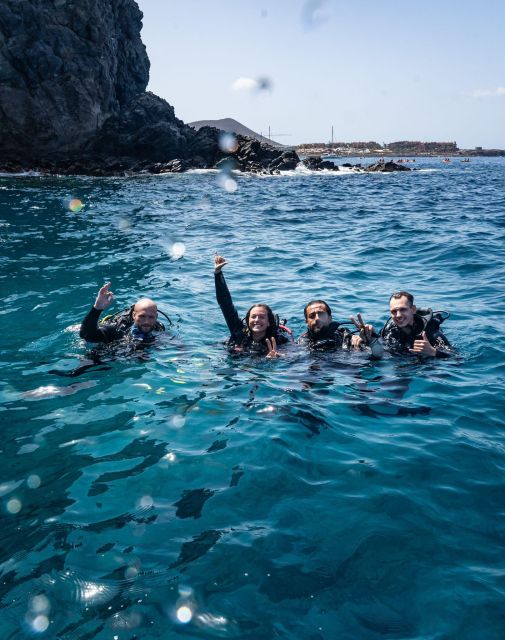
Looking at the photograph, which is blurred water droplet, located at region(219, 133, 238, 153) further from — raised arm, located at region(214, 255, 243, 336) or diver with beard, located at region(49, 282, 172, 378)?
raised arm, located at region(214, 255, 243, 336)

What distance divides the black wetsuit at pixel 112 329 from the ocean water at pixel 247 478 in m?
0.30

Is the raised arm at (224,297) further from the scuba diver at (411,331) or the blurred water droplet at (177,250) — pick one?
the blurred water droplet at (177,250)

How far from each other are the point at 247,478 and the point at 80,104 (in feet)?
160

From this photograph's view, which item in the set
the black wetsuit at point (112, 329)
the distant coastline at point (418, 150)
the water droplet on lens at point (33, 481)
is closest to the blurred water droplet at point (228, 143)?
the black wetsuit at point (112, 329)

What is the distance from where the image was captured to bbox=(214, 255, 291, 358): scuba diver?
25.1 feet

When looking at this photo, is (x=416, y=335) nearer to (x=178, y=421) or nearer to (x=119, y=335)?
(x=178, y=421)

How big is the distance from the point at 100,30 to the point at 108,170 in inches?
596

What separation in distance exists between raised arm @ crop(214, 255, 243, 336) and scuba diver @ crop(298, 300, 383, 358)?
113 cm

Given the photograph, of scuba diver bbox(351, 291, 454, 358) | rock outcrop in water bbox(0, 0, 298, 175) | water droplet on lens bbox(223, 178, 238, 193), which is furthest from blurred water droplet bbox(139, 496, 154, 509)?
rock outcrop in water bbox(0, 0, 298, 175)

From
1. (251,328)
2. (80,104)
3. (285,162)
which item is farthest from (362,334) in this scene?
(285,162)

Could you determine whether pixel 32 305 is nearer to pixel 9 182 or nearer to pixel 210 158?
pixel 9 182

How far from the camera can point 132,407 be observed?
6.21m

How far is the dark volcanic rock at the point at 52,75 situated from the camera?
4125 cm

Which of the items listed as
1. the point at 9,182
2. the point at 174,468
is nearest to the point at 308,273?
the point at 174,468
